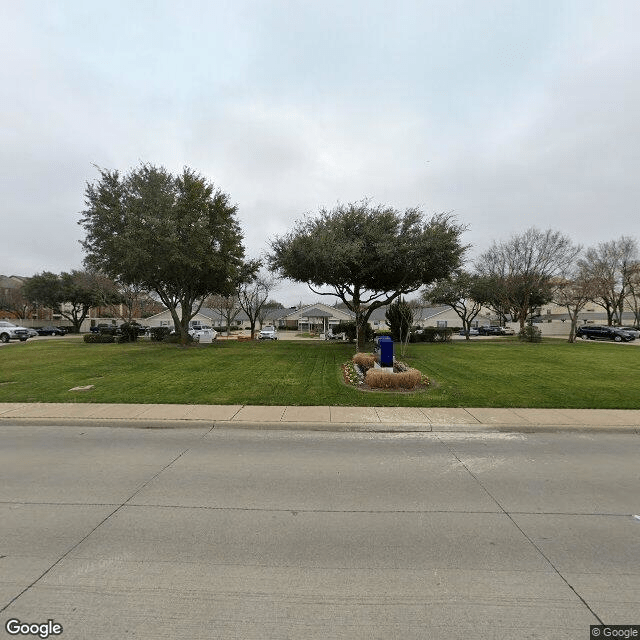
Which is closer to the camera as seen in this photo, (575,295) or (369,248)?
(369,248)

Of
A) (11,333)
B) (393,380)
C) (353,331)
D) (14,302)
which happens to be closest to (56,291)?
(14,302)

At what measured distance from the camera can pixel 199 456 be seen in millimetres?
6242

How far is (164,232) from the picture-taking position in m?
21.3

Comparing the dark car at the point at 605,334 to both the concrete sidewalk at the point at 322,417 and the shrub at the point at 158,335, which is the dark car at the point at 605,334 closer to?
the concrete sidewalk at the point at 322,417

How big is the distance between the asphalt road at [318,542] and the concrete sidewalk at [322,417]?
1.48 meters

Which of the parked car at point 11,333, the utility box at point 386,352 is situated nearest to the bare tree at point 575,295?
the utility box at point 386,352

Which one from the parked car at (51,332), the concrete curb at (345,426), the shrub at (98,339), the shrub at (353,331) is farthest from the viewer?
the parked car at (51,332)

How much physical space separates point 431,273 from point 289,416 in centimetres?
1483

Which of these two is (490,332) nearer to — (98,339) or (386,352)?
(386,352)

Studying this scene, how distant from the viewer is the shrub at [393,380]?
37.1 ft

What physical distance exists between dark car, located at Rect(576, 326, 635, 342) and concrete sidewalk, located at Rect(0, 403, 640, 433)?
39510 millimetres

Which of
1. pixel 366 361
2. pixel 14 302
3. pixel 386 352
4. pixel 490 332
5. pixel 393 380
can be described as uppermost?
pixel 14 302

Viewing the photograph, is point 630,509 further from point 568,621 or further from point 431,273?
point 431,273

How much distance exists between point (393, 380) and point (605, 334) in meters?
42.1
